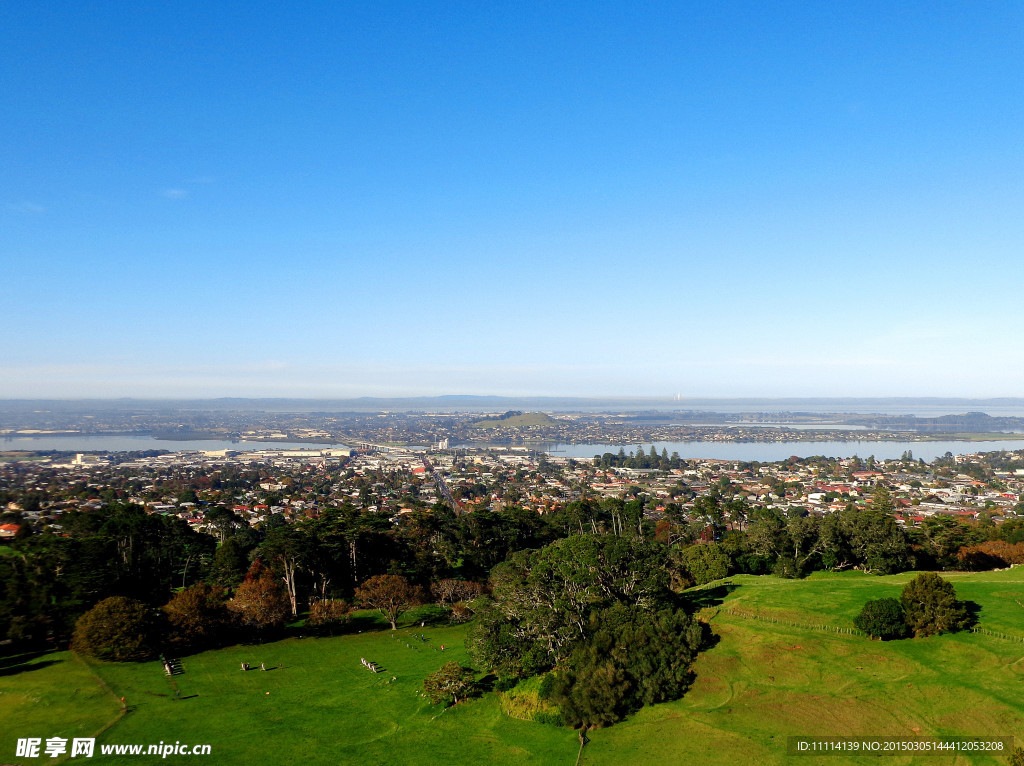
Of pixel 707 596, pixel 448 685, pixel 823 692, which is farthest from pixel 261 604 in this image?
pixel 823 692

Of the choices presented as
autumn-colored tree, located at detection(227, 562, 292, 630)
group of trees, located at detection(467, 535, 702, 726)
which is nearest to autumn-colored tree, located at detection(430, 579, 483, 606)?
autumn-colored tree, located at detection(227, 562, 292, 630)

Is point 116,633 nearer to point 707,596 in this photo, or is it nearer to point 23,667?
point 23,667

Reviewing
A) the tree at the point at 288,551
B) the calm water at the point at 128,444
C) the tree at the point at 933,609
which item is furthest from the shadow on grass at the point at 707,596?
the calm water at the point at 128,444

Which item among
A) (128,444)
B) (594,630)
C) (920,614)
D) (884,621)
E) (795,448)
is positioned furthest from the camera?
(795,448)

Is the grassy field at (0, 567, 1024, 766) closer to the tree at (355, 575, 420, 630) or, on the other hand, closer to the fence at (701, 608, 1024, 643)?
the fence at (701, 608, 1024, 643)

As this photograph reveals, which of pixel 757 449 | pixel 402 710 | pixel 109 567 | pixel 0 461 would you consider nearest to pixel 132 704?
pixel 402 710

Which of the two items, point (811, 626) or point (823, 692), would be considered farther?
point (811, 626)

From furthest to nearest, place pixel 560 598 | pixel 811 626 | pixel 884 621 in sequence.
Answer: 1. pixel 560 598
2. pixel 811 626
3. pixel 884 621
